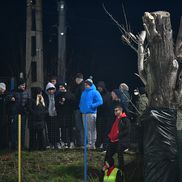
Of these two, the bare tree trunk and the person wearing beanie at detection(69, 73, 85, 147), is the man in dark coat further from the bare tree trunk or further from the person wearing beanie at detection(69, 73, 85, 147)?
the bare tree trunk

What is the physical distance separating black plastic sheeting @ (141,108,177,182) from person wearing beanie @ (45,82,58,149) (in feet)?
19.6

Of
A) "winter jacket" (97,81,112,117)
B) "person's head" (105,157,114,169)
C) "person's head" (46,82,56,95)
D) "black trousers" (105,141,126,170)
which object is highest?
"person's head" (46,82,56,95)

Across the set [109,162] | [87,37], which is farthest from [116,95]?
[87,37]

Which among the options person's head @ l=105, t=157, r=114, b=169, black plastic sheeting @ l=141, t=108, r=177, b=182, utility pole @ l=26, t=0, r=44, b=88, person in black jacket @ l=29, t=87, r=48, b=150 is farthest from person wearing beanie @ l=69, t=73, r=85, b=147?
black plastic sheeting @ l=141, t=108, r=177, b=182

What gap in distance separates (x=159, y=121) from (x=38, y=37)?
27.2 ft

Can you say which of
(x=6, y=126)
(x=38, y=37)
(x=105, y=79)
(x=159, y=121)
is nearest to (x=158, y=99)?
(x=159, y=121)

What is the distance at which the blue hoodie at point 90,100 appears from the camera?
1644 cm

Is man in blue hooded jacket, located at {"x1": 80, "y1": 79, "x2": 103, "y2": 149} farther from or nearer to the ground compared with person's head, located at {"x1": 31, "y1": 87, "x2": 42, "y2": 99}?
nearer to the ground

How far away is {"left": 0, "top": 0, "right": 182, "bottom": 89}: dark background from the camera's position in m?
23.6

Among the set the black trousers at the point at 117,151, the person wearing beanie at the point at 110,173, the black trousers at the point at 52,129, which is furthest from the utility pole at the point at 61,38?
the person wearing beanie at the point at 110,173

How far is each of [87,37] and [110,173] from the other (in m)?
12.1

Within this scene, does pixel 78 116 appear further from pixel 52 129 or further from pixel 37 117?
pixel 37 117

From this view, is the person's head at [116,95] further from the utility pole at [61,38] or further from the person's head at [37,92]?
the utility pole at [61,38]

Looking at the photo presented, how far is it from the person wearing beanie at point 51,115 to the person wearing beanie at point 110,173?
3.17 m
